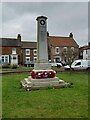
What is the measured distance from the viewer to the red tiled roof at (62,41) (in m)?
66.4

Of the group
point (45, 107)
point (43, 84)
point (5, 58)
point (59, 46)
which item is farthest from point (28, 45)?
point (45, 107)

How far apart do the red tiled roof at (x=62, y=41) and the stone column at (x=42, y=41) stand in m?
50.5

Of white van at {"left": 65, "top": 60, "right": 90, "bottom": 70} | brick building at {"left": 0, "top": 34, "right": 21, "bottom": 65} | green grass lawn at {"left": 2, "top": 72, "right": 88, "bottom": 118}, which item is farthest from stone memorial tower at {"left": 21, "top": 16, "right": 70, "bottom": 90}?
brick building at {"left": 0, "top": 34, "right": 21, "bottom": 65}

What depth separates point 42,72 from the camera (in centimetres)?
1379

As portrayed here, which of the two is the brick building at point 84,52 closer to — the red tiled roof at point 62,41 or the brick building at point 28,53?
the red tiled roof at point 62,41

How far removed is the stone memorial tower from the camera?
1320cm

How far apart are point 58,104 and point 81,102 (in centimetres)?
98

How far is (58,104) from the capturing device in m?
8.45

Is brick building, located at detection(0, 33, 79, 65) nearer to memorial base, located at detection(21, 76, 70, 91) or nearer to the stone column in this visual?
the stone column

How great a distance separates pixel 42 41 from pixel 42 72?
219cm

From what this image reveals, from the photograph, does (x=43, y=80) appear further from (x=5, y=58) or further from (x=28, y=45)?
(x=28, y=45)

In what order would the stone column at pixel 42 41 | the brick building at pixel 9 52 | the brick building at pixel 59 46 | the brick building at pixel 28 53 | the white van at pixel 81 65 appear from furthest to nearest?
1. the brick building at pixel 28 53
2. the brick building at pixel 59 46
3. the brick building at pixel 9 52
4. the white van at pixel 81 65
5. the stone column at pixel 42 41

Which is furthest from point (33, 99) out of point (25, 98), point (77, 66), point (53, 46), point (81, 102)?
point (53, 46)

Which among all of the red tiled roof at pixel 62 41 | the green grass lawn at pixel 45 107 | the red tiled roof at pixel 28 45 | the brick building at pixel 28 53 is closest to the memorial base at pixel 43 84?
the green grass lawn at pixel 45 107
